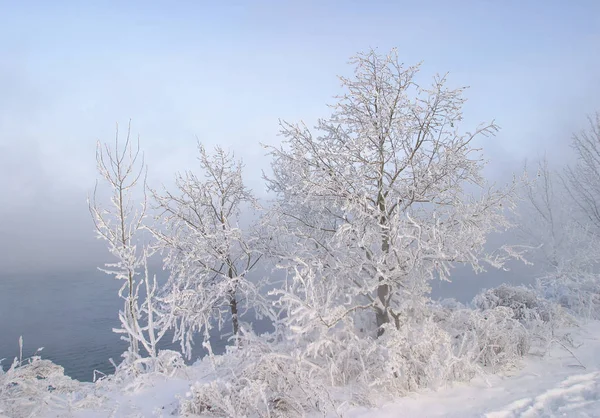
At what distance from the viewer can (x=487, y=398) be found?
544 centimetres

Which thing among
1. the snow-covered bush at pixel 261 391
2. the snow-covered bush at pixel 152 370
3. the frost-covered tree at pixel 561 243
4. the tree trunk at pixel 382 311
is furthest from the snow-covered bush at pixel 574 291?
the snow-covered bush at pixel 152 370

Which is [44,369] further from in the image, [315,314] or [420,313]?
[420,313]

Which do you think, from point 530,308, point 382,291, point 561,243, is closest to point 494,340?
point 382,291

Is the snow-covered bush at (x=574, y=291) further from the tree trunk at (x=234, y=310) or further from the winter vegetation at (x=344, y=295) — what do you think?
the tree trunk at (x=234, y=310)

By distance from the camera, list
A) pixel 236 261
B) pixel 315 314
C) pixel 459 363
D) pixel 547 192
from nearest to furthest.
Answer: pixel 315 314
pixel 459 363
pixel 236 261
pixel 547 192

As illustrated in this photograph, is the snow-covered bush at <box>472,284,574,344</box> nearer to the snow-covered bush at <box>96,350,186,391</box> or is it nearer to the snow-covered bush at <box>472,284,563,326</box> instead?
the snow-covered bush at <box>472,284,563,326</box>

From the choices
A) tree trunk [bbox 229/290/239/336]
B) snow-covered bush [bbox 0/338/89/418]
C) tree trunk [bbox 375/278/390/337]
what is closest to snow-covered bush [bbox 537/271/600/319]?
tree trunk [bbox 375/278/390/337]

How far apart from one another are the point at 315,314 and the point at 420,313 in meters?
3.30

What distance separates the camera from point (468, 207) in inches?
287

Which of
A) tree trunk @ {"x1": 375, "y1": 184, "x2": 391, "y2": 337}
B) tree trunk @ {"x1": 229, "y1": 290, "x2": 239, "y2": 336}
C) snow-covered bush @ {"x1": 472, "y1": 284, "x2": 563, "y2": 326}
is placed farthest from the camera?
tree trunk @ {"x1": 229, "y1": 290, "x2": 239, "y2": 336}

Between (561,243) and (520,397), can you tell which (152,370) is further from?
(561,243)

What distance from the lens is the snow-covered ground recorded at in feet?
16.0

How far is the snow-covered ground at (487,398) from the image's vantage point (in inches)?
192

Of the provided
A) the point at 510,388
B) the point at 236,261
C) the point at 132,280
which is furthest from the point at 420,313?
the point at 132,280
